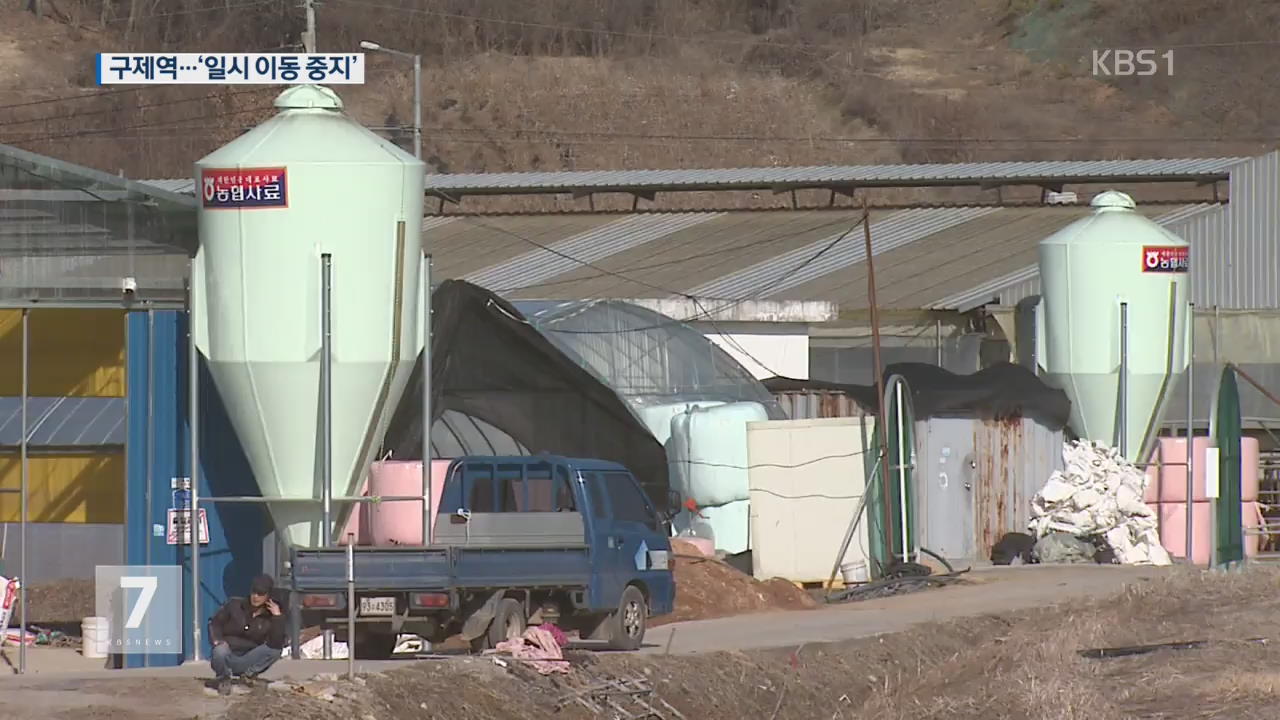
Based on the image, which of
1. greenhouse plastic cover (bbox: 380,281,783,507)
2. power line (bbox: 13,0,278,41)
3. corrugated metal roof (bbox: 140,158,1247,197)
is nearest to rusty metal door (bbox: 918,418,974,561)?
greenhouse plastic cover (bbox: 380,281,783,507)

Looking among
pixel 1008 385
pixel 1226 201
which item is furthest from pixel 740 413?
pixel 1226 201

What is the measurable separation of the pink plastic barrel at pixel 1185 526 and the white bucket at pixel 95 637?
18.8 meters

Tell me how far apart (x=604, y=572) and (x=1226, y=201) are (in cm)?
2746

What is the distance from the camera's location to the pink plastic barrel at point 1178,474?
37.7 m

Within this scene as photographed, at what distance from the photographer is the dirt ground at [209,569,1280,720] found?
1831cm

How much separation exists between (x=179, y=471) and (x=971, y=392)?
1418 cm

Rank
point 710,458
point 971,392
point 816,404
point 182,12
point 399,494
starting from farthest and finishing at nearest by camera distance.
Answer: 1. point 182,12
2. point 971,392
3. point 816,404
4. point 710,458
5. point 399,494

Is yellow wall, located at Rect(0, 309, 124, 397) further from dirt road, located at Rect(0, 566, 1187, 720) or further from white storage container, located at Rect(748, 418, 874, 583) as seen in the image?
white storage container, located at Rect(748, 418, 874, 583)

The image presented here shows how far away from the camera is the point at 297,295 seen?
24.3 meters

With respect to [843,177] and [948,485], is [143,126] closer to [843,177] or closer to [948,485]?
[843,177]

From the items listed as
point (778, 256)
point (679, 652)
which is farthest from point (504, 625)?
point (778, 256)

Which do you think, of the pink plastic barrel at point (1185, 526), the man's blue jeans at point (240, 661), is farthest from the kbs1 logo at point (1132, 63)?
the man's blue jeans at point (240, 661)

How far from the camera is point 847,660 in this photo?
72.4ft
